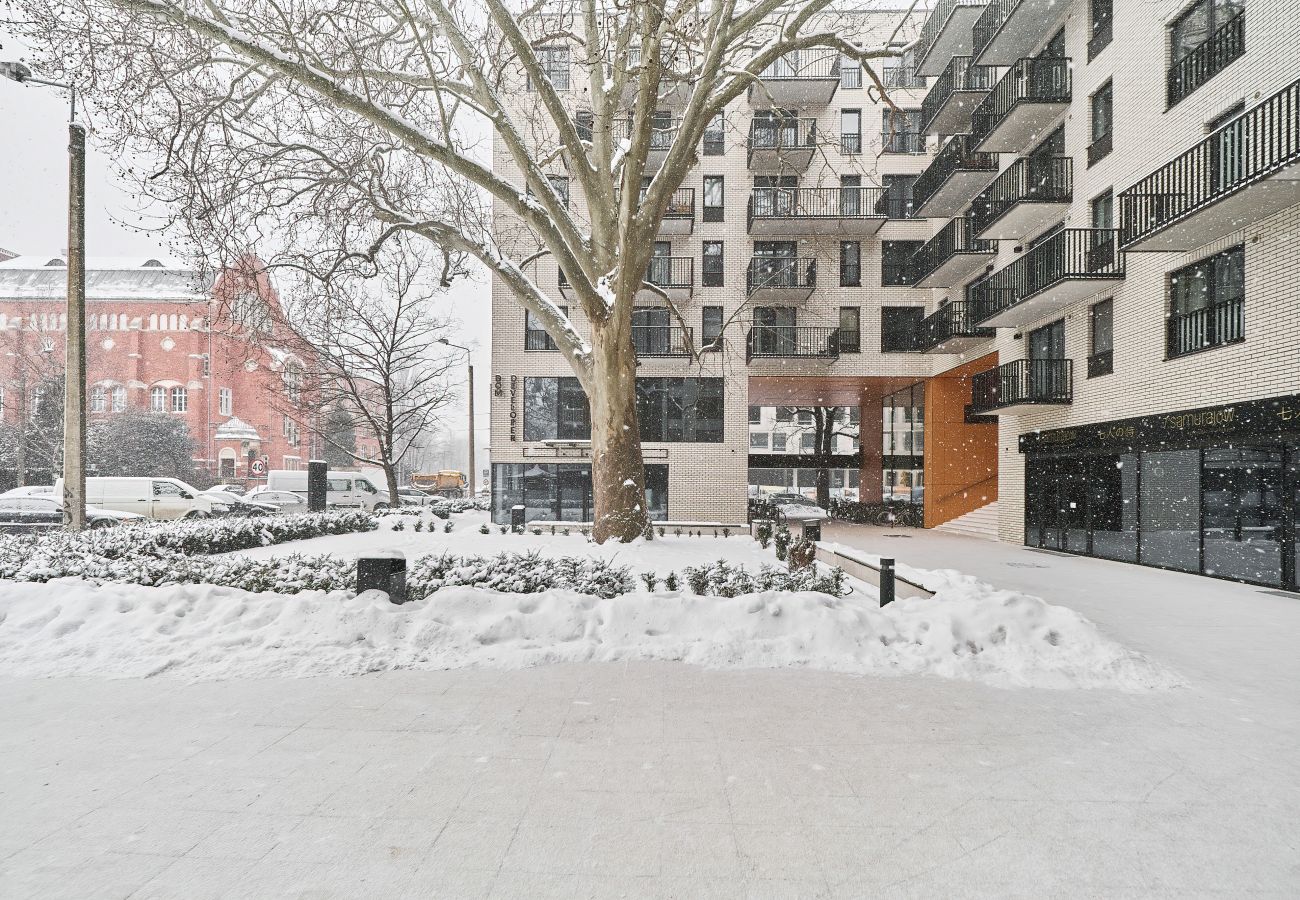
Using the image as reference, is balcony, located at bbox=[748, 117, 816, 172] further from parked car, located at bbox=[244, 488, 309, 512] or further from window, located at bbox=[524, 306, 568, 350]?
parked car, located at bbox=[244, 488, 309, 512]

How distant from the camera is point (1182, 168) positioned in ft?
39.8

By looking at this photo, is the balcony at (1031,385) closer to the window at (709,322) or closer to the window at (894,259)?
the window at (894,259)

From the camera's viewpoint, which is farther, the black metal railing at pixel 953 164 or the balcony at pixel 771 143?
the balcony at pixel 771 143

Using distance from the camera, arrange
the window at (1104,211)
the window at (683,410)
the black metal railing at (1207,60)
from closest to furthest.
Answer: the black metal railing at (1207,60) < the window at (1104,211) < the window at (683,410)

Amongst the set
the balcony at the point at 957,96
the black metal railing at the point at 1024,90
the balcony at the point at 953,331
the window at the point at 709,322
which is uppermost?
the balcony at the point at 957,96

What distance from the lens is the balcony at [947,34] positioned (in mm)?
19500

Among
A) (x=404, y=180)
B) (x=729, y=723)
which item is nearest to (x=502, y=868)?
(x=729, y=723)

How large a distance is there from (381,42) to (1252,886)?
42.5ft

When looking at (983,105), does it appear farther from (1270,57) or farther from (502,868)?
(502,868)

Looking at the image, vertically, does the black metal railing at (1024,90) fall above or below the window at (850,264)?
above

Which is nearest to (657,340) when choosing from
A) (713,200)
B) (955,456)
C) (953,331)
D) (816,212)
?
(713,200)

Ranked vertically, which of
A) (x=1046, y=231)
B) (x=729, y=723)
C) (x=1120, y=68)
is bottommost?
(x=729, y=723)

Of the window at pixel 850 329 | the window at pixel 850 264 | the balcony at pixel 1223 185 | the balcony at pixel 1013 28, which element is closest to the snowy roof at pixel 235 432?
the window at pixel 850 329

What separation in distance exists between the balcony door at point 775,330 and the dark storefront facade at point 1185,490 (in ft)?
30.6
